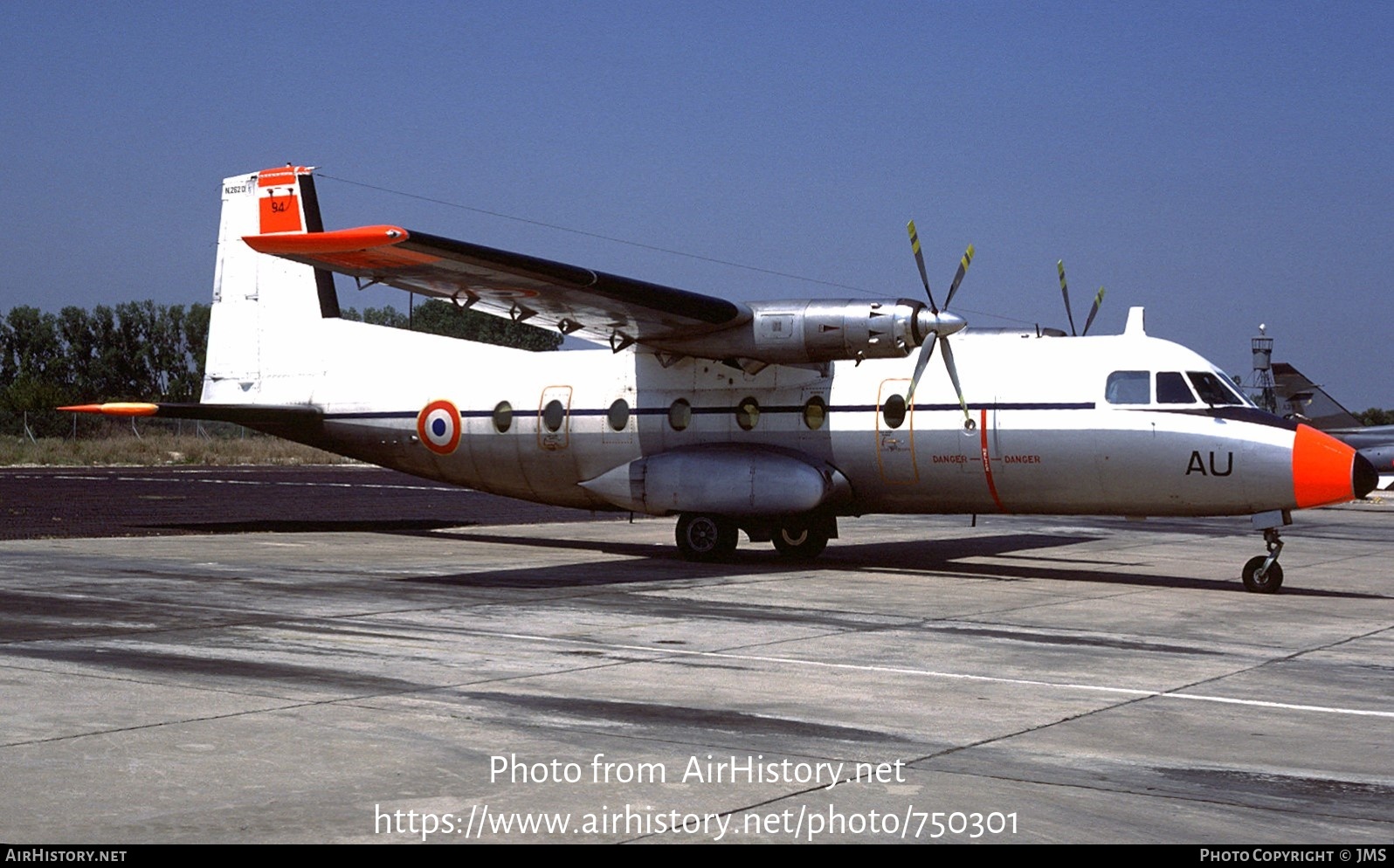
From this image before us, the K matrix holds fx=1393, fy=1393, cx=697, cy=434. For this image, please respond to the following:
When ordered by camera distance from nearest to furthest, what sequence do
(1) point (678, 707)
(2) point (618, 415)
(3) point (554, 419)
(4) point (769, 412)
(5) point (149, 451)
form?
(1) point (678, 707)
(4) point (769, 412)
(2) point (618, 415)
(3) point (554, 419)
(5) point (149, 451)

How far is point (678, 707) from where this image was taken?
8.84m

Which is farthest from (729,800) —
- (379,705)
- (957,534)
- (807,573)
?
(957,534)

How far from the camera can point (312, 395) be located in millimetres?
23531

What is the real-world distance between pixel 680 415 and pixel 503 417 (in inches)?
121

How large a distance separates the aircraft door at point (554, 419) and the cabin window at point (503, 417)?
0.51m

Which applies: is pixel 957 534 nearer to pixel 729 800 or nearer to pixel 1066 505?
pixel 1066 505

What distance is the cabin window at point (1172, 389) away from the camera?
1725cm

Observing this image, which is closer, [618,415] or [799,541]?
[618,415]

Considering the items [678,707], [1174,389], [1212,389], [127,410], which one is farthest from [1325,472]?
[127,410]

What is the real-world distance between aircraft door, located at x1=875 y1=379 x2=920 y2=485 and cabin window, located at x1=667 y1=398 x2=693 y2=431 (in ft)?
9.42

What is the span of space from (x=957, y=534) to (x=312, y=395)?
12.6 meters

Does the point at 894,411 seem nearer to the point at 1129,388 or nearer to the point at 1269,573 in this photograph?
the point at 1129,388

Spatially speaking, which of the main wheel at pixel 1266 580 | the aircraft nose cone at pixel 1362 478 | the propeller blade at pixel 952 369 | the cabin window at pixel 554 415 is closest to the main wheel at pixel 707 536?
the cabin window at pixel 554 415

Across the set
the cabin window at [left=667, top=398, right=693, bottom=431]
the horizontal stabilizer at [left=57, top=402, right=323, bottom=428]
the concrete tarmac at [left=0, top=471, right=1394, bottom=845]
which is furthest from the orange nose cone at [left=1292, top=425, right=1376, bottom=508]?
the horizontal stabilizer at [left=57, top=402, right=323, bottom=428]
